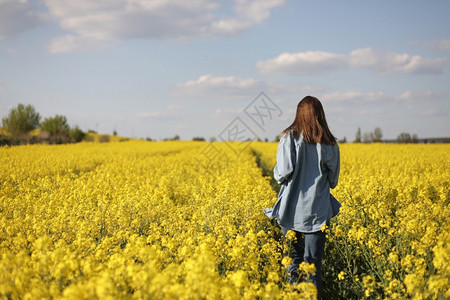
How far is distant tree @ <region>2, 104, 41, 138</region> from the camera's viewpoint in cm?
4131

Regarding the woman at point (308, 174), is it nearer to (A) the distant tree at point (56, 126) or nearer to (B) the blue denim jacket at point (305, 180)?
(B) the blue denim jacket at point (305, 180)

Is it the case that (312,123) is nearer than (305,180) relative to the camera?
Yes

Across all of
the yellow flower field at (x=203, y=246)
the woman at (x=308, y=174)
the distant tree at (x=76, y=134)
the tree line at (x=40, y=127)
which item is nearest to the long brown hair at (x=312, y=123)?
the woman at (x=308, y=174)

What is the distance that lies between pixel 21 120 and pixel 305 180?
4614cm

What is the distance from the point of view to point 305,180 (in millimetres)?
3738

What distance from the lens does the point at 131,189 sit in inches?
289

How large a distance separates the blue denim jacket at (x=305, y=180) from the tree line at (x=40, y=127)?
1490 inches

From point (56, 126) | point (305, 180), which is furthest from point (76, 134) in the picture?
point (305, 180)

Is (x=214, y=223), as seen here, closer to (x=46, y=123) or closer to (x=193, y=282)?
(x=193, y=282)

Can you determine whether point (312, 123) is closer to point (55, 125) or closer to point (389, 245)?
point (389, 245)

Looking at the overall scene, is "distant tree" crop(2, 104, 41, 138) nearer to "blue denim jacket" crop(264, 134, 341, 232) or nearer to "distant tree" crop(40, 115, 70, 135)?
"distant tree" crop(40, 115, 70, 135)

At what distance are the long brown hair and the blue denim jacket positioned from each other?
0.21 ft

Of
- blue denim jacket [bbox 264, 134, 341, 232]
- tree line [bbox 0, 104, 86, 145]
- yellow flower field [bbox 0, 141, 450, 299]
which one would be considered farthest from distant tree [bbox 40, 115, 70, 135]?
blue denim jacket [bbox 264, 134, 341, 232]

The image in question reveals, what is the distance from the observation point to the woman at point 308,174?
3.64 metres
